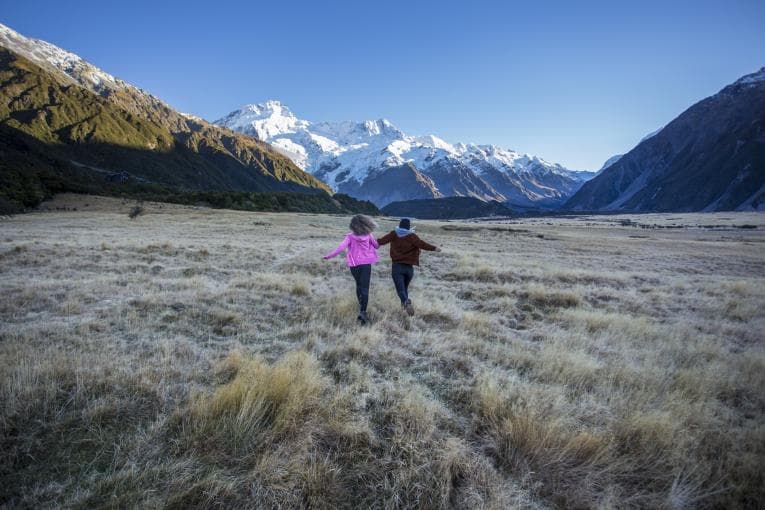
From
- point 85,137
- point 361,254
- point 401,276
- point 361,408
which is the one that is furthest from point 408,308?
point 85,137

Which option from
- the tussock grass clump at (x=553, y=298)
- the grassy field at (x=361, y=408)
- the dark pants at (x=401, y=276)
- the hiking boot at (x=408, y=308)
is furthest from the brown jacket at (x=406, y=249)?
the tussock grass clump at (x=553, y=298)

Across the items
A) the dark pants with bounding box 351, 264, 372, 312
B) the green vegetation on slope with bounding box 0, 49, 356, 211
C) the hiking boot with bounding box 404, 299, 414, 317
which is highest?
the green vegetation on slope with bounding box 0, 49, 356, 211

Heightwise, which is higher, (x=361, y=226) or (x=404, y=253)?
(x=361, y=226)

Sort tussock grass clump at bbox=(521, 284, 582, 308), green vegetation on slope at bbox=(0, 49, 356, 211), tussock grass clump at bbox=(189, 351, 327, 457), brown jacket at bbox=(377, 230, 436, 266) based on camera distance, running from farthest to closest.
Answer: green vegetation on slope at bbox=(0, 49, 356, 211) < tussock grass clump at bbox=(521, 284, 582, 308) < brown jacket at bbox=(377, 230, 436, 266) < tussock grass clump at bbox=(189, 351, 327, 457)

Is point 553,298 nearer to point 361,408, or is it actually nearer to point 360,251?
point 360,251

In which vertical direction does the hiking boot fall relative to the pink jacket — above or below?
below

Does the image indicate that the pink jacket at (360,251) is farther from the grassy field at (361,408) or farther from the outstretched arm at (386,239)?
the grassy field at (361,408)

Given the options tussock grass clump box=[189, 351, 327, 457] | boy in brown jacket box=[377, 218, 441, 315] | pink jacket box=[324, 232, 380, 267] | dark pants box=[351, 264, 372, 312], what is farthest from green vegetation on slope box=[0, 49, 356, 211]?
tussock grass clump box=[189, 351, 327, 457]

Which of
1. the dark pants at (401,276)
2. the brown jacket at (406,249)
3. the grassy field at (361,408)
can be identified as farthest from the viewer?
the dark pants at (401,276)

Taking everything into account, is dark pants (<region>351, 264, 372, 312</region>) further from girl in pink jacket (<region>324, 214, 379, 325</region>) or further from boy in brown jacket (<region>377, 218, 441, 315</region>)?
boy in brown jacket (<region>377, 218, 441, 315</region>)

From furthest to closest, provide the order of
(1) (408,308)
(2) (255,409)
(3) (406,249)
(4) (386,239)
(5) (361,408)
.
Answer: (4) (386,239)
(3) (406,249)
(1) (408,308)
(5) (361,408)
(2) (255,409)

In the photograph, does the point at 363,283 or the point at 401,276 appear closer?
the point at 363,283

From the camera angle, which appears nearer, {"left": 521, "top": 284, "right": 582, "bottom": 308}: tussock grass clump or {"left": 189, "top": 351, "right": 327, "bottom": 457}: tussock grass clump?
{"left": 189, "top": 351, "right": 327, "bottom": 457}: tussock grass clump

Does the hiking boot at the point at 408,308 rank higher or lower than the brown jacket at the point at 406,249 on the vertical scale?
lower
